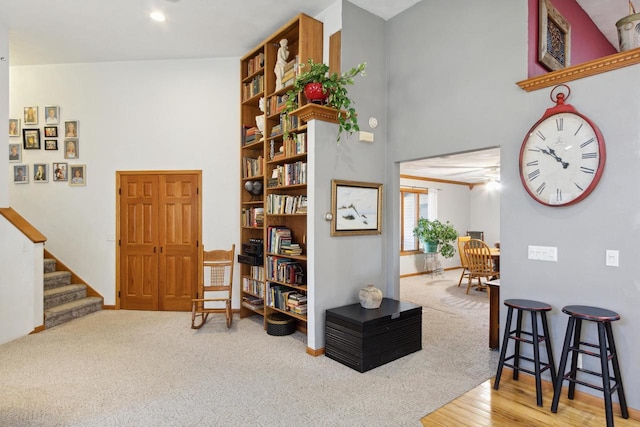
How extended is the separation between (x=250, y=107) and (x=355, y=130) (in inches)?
77.1

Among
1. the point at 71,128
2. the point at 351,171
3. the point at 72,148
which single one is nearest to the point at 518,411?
the point at 351,171

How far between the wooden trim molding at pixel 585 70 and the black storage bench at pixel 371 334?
2220 mm

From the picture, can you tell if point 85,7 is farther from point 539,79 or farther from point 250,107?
point 539,79

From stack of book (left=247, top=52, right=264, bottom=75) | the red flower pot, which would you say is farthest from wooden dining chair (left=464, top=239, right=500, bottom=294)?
stack of book (left=247, top=52, right=264, bottom=75)

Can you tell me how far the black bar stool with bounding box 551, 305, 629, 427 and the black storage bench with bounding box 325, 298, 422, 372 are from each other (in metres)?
1.26

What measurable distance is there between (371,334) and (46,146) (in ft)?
17.7

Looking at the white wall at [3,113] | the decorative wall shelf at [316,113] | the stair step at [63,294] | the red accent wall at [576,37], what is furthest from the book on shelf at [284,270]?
the white wall at [3,113]

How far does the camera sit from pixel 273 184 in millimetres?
4086

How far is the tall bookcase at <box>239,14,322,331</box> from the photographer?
3719 mm

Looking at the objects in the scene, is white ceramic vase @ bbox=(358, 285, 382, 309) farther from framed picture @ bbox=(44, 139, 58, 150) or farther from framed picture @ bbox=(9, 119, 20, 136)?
framed picture @ bbox=(9, 119, 20, 136)

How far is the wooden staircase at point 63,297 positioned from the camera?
14.4ft

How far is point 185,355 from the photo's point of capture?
11.2 ft

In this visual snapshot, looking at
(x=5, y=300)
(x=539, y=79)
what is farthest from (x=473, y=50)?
(x=5, y=300)

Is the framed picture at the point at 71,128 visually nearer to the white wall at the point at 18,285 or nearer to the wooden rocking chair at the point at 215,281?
the white wall at the point at 18,285
